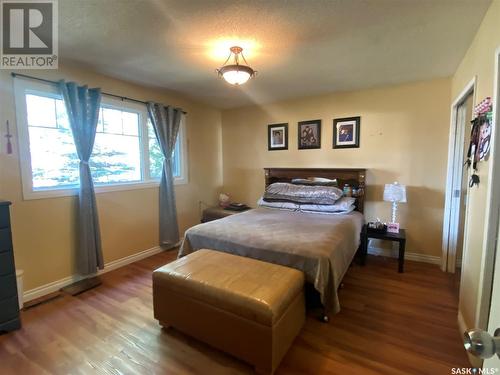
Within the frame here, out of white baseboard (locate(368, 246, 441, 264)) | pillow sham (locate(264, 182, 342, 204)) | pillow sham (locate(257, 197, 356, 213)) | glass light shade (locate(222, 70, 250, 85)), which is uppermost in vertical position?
glass light shade (locate(222, 70, 250, 85))

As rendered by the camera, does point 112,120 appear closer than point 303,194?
Yes

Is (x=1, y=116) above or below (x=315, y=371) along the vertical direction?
above

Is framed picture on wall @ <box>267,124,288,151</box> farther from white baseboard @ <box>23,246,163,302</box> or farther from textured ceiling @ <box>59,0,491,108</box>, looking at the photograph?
white baseboard @ <box>23,246,163,302</box>

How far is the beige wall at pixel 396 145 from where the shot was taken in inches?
125

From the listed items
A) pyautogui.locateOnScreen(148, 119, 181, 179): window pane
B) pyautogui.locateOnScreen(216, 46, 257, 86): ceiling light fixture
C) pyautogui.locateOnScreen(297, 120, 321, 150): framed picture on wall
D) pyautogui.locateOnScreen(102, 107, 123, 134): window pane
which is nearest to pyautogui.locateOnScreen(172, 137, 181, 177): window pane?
pyautogui.locateOnScreen(148, 119, 181, 179): window pane

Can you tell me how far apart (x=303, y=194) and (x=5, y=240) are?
119 inches

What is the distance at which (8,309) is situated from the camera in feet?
6.48

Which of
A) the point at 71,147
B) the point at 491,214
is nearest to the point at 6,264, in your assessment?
the point at 71,147

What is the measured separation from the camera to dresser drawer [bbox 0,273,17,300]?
1.93m

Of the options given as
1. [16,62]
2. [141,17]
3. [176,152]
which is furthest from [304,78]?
[16,62]

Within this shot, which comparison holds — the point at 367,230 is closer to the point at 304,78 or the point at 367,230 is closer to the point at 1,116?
the point at 304,78

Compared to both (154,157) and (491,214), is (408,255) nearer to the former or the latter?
(491,214)

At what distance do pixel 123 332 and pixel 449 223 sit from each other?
11.6ft

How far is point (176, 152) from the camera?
4.09m
